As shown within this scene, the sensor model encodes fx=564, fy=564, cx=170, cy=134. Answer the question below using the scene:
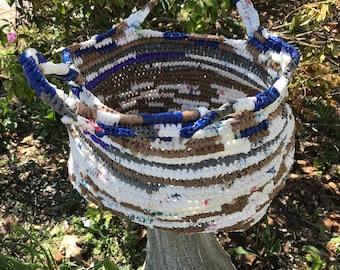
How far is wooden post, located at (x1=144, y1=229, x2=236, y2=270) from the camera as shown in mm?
1413

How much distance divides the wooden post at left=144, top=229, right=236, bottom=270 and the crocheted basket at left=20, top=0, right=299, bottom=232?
0.25 metres

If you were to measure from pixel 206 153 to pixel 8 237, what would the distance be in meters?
1.01

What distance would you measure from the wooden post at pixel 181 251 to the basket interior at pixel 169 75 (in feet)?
1.30

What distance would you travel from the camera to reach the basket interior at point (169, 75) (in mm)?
1464

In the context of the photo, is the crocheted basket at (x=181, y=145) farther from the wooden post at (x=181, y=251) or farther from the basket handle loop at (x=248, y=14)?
the wooden post at (x=181, y=251)

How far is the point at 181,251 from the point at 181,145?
477 millimetres

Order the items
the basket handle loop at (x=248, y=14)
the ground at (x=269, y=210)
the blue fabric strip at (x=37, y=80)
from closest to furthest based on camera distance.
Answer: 1. the blue fabric strip at (x=37, y=80)
2. the basket handle loop at (x=248, y=14)
3. the ground at (x=269, y=210)

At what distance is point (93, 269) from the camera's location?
1.57 metres

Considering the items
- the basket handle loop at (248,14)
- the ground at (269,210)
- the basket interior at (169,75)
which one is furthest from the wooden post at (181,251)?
the basket handle loop at (248,14)

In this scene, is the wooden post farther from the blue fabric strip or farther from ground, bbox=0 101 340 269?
the blue fabric strip

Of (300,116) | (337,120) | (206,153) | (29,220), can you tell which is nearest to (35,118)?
(29,220)

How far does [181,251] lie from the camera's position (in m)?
1.42

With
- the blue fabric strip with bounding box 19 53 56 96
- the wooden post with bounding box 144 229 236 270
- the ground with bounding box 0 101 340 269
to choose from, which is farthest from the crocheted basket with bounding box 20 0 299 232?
the ground with bounding box 0 101 340 269

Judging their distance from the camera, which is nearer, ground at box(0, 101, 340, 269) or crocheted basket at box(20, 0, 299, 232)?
crocheted basket at box(20, 0, 299, 232)
